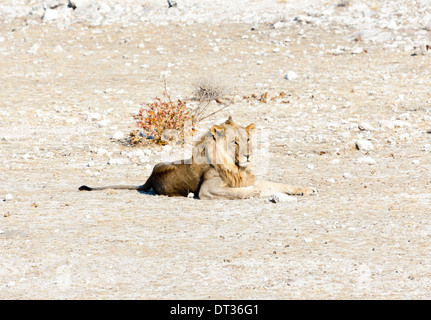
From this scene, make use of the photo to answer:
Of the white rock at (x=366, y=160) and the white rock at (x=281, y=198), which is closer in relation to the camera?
the white rock at (x=281, y=198)

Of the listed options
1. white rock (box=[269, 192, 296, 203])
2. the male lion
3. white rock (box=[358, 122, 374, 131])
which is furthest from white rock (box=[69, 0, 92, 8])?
white rock (box=[269, 192, 296, 203])

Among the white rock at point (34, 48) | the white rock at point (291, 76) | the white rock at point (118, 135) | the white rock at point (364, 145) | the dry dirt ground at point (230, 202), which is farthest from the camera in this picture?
the white rock at point (34, 48)

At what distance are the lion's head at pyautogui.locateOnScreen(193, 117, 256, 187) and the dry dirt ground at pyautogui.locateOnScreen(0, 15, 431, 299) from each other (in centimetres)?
37

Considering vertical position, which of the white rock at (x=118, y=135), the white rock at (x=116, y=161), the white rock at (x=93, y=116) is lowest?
the white rock at (x=116, y=161)

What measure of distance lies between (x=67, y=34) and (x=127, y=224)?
58.6 feet

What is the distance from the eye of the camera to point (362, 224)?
6652 millimetres

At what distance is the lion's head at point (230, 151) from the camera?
7566 mm

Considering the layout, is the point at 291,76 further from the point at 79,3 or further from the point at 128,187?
the point at 79,3

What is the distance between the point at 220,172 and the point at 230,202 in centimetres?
38


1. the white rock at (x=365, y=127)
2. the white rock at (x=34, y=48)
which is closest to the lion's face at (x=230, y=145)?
the white rock at (x=365, y=127)

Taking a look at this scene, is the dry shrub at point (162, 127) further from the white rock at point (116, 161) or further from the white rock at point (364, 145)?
the white rock at point (364, 145)

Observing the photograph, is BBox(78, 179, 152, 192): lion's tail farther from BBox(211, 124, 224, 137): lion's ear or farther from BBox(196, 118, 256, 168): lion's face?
BBox(211, 124, 224, 137): lion's ear

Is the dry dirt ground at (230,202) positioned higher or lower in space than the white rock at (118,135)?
higher
